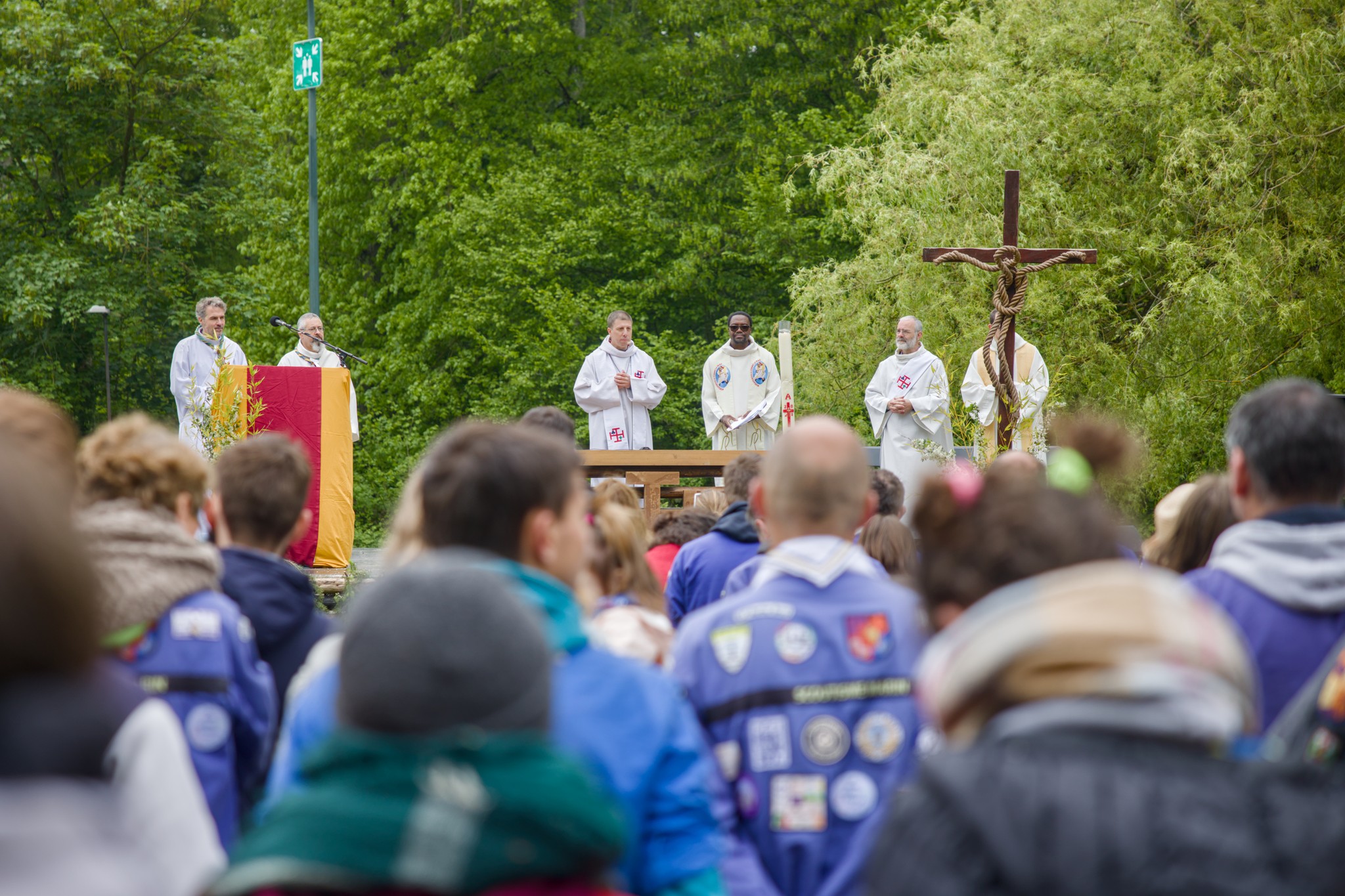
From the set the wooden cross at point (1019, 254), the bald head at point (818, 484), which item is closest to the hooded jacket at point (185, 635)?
the bald head at point (818, 484)

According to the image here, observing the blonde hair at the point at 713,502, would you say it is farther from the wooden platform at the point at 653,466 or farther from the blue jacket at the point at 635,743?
the wooden platform at the point at 653,466

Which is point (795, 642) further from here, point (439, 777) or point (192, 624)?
point (439, 777)

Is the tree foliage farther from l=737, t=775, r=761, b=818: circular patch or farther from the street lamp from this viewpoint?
l=737, t=775, r=761, b=818: circular patch

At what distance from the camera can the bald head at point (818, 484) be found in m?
2.96

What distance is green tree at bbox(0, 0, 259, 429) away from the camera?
2398 cm

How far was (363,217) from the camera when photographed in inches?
1112

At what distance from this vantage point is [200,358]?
47.7 ft

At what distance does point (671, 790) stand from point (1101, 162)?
Answer: 729 inches

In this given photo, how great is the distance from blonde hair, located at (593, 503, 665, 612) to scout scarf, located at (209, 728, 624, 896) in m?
2.03

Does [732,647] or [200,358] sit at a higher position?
[200,358]

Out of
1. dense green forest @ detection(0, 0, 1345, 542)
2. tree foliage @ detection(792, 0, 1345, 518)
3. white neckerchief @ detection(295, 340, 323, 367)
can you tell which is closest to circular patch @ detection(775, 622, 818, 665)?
white neckerchief @ detection(295, 340, 323, 367)

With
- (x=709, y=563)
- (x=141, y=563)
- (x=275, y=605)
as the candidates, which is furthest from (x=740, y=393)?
(x=141, y=563)

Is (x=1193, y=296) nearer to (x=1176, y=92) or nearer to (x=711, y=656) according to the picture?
(x=1176, y=92)

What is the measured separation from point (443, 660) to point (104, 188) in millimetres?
26138
